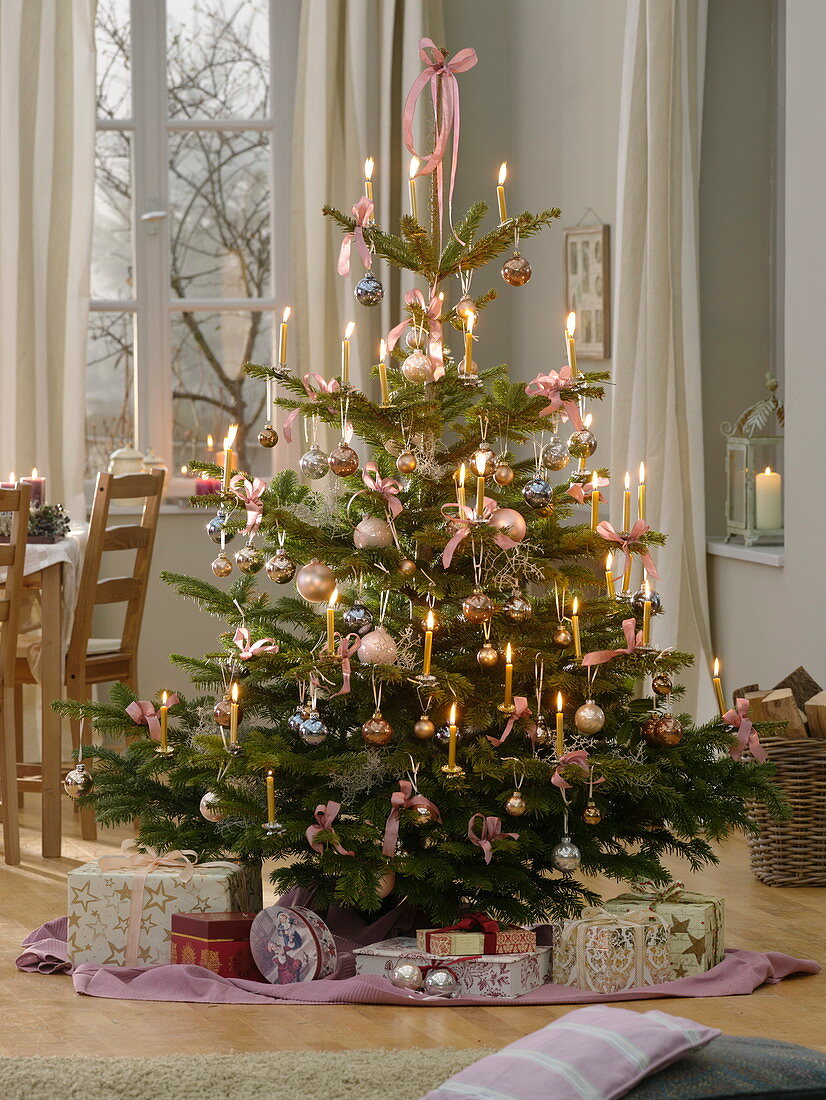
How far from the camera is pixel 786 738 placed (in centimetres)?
348

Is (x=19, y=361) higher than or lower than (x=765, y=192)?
lower

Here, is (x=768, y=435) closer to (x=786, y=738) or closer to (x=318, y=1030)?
(x=786, y=738)

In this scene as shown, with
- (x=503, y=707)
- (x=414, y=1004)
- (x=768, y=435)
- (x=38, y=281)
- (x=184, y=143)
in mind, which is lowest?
(x=414, y=1004)

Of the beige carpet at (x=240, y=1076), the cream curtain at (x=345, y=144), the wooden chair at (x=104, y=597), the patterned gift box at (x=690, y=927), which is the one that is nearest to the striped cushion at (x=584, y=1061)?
the beige carpet at (x=240, y=1076)

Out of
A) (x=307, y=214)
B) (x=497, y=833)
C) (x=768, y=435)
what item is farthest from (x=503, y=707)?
(x=307, y=214)

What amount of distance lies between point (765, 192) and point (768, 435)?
0.73 m

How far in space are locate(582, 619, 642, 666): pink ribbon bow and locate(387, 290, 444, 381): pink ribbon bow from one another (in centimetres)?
60

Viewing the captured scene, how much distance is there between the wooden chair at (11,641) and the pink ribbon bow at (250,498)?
972 millimetres

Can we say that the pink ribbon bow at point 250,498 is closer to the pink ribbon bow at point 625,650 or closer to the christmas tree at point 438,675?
the christmas tree at point 438,675

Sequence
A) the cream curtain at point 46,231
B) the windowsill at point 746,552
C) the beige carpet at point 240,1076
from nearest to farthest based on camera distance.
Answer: the beige carpet at point 240,1076 → the windowsill at point 746,552 → the cream curtain at point 46,231

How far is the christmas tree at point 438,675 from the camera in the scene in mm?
2809

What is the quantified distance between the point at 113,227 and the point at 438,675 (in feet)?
10.7

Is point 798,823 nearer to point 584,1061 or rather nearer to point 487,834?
point 487,834

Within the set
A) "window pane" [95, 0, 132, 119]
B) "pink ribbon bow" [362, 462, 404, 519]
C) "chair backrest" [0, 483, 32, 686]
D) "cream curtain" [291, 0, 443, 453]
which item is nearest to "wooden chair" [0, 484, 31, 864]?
"chair backrest" [0, 483, 32, 686]
